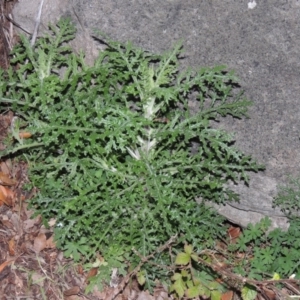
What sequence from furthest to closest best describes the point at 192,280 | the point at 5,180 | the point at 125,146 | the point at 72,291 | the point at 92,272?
1. the point at 5,180
2. the point at 92,272
3. the point at 72,291
4. the point at 192,280
5. the point at 125,146

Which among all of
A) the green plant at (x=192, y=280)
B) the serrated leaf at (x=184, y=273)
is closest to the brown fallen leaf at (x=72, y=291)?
the green plant at (x=192, y=280)

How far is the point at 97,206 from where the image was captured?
359 cm

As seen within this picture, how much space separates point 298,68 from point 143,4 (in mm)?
952

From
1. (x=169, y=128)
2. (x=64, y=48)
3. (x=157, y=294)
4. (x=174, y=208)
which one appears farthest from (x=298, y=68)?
(x=157, y=294)

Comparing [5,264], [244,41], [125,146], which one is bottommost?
[5,264]

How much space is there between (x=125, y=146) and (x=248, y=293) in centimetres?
107

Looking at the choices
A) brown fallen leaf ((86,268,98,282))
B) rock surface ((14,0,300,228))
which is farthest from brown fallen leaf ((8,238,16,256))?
rock surface ((14,0,300,228))

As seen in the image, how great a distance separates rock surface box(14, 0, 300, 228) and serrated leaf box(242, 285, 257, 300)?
71 centimetres

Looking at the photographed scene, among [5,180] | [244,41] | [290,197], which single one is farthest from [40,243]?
[244,41]

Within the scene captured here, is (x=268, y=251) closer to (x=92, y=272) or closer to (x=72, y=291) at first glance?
(x=92, y=272)

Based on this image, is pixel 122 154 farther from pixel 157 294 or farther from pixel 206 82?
pixel 157 294

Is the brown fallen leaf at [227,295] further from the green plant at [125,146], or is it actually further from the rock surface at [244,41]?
the rock surface at [244,41]

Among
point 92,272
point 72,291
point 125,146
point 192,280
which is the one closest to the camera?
point 125,146

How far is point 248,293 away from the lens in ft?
11.7
